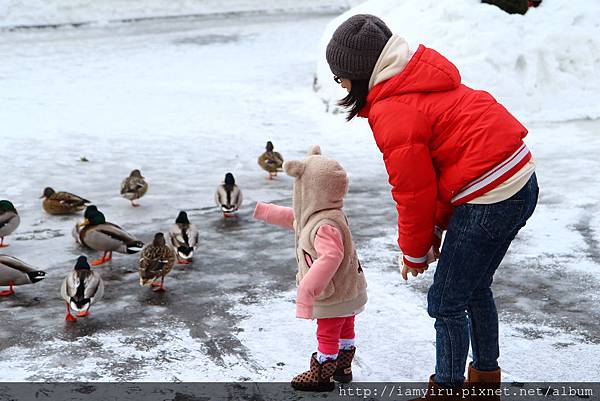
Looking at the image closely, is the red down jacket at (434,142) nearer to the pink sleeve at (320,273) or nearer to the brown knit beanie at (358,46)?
the brown knit beanie at (358,46)

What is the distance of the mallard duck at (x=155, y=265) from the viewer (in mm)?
Answer: 6344

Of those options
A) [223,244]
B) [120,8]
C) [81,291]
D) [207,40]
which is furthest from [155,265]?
[120,8]

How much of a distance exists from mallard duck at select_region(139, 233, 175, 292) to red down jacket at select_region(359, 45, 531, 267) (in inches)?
119

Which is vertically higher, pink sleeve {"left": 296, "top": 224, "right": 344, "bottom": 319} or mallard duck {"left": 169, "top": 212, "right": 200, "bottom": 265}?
pink sleeve {"left": 296, "top": 224, "right": 344, "bottom": 319}

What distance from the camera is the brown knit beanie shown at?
3.81 meters

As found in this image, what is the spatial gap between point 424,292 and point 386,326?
74cm

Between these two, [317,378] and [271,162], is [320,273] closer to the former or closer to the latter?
[317,378]

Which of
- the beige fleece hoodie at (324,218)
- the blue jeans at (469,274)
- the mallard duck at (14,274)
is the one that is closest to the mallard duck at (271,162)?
the mallard duck at (14,274)

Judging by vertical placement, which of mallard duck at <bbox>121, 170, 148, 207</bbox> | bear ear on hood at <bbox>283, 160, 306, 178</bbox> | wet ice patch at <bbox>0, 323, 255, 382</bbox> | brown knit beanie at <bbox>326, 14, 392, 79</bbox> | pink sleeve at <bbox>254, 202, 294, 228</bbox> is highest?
brown knit beanie at <bbox>326, 14, 392, 79</bbox>

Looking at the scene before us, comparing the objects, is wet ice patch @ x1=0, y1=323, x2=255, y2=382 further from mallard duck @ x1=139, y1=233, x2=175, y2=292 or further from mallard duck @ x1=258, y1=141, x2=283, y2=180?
mallard duck @ x1=258, y1=141, x2=283, y2=180

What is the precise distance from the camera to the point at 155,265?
6387 millimetres

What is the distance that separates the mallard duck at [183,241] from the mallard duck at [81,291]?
1147 mm

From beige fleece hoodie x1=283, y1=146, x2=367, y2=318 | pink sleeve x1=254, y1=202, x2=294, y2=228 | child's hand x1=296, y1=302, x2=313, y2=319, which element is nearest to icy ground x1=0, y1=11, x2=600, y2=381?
beige fleece hoodie x1=283, y1=146, x2=367, y2=318

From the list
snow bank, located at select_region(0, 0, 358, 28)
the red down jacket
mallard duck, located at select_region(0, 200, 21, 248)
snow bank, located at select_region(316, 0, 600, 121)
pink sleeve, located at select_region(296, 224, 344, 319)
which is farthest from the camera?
snow bank, located at select_region(0, 0, 358, 28)
